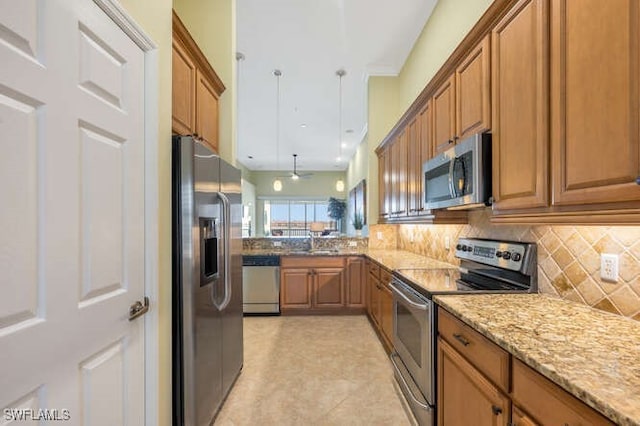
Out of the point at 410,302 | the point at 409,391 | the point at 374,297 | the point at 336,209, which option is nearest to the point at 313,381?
the point at 409,391

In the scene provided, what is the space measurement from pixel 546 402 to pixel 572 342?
245mm

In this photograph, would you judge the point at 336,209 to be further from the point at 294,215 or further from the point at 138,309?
the point at 138,309

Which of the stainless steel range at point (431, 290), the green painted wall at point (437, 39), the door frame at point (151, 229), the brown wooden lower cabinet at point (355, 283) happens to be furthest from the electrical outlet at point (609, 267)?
the brown wooden lower cabinet at point (355, 283)

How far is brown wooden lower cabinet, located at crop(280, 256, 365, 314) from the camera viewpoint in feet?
13.5

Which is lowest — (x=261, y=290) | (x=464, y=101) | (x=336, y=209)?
(x=261, y=290)

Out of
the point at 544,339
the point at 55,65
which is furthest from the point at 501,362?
the point at 55,65

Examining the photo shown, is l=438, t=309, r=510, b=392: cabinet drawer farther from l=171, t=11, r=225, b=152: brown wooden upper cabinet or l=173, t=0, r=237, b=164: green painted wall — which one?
l=173, t=0, r=237, b=164: green painted wall

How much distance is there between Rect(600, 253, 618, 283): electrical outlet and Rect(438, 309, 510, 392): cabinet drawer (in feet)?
2.06

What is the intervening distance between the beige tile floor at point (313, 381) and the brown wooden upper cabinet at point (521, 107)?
64.7 inches

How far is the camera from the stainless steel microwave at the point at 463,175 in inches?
64.9

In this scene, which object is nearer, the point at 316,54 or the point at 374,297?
the point at 374,297

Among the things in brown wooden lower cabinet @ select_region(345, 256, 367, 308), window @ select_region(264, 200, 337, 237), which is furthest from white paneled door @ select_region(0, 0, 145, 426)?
window @ select_region(264, 200, 337, 237)

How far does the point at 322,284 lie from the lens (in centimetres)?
411

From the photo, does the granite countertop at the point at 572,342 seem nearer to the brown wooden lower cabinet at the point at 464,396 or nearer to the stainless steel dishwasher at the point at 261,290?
the brown wooden lower cabinet at the point at 464,396
